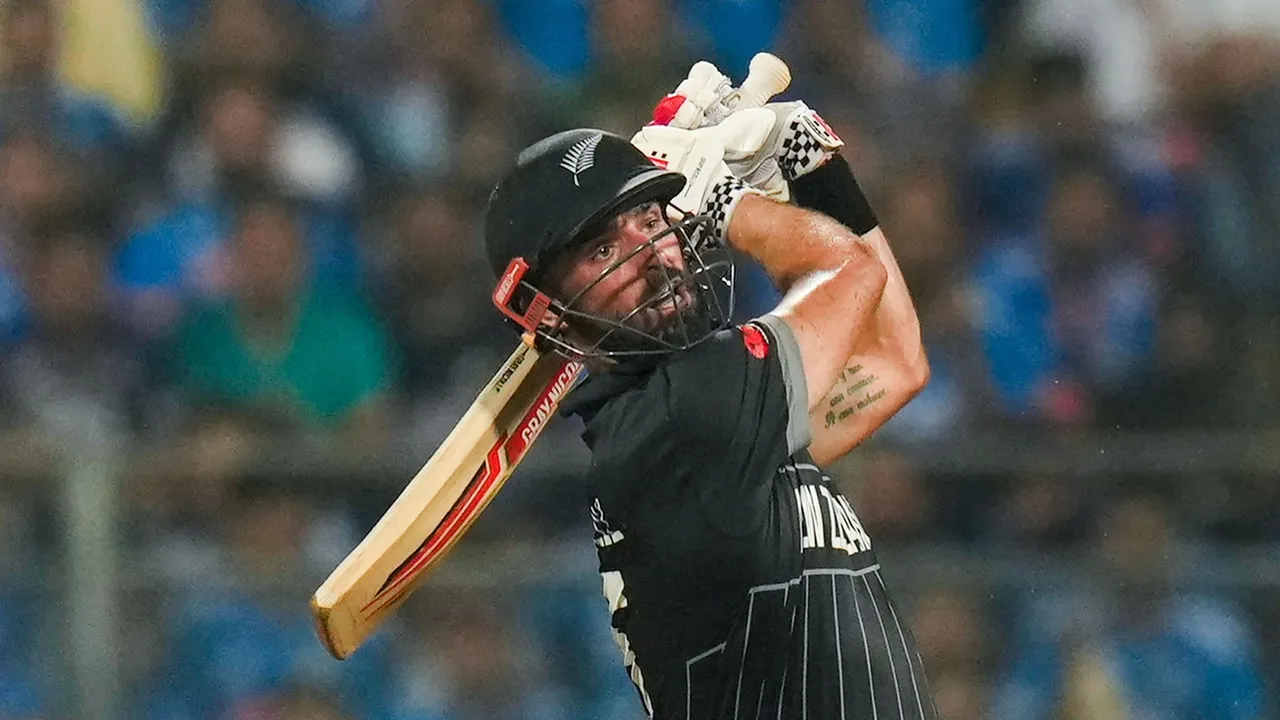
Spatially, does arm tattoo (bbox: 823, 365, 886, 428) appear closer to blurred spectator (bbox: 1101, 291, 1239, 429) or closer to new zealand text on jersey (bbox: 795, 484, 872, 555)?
new zealand text on jersey (bbox: 795, 484, 872, 555)

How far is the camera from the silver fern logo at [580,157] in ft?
9.35

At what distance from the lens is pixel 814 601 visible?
9.34ft

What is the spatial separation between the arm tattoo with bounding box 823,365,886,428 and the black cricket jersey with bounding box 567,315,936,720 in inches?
12.1

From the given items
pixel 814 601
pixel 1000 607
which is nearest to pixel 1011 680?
pixel 1000 607

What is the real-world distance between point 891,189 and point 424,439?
191 cm

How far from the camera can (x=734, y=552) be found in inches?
108

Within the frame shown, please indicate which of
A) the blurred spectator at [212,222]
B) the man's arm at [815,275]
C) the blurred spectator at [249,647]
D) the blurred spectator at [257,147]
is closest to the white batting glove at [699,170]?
the man's arm at [815,275]

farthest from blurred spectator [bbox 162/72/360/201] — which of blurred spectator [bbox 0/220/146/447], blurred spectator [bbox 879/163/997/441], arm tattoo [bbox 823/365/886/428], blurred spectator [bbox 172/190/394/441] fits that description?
arm tattoo [bbox 823/365/886/428]

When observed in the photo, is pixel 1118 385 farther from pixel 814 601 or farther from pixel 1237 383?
pixel 814 601

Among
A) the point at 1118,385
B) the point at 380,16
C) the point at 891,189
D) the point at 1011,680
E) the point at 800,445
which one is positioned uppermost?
the point at 800,445

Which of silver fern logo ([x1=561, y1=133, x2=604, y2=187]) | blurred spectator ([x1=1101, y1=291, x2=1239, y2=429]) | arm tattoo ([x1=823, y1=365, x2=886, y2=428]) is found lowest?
blurred spectator ([x1=1101, y1=291, x2=1239, y2=429])

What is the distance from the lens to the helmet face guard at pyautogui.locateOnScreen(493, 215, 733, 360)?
283 centimetres

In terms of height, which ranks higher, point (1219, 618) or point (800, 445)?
point (800, 445)

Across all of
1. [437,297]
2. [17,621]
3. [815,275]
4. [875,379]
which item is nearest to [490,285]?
[437,297]
